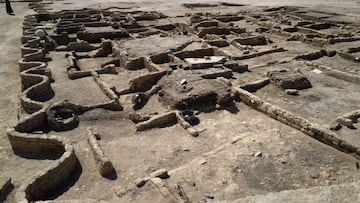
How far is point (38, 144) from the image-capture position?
970cm

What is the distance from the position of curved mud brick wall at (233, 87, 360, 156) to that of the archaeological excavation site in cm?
3

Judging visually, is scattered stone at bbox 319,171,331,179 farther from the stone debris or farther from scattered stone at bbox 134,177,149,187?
the stone debris

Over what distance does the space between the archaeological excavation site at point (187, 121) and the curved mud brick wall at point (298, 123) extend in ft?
0.11

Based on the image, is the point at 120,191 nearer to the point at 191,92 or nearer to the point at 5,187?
the point at 5,187

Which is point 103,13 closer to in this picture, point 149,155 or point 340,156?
point 149,155

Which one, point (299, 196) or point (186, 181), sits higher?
point (299, 196)

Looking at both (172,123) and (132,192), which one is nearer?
(132,192)

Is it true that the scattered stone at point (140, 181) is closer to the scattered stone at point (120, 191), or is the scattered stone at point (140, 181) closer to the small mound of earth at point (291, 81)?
the scattered stone at point (120, 191)

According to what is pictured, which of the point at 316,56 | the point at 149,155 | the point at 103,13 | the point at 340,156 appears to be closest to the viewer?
the point at 340,156

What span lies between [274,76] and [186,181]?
723cm

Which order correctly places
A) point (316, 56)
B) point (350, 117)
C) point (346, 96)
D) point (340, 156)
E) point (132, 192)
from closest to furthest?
point (132, 192)
point (340, 156)
point (350, 117)
point (346, 96)
point (316, 56)

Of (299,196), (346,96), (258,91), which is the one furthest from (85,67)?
(299,196)

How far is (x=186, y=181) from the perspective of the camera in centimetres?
777

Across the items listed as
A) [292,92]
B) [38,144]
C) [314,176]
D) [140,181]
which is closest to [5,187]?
[38,144]
